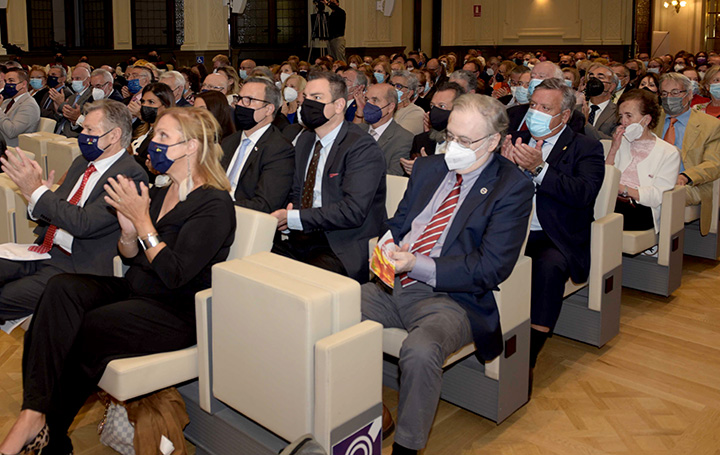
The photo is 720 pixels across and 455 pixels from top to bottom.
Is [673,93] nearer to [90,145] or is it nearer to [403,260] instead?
[403,260]

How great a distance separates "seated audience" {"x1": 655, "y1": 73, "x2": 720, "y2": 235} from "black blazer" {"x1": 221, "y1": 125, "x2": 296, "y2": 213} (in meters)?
2.43

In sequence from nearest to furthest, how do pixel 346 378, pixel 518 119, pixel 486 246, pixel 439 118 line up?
pixel 346 378, pixel 486 246, pixel 518 119, pixel 439 118

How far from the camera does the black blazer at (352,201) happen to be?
3.31 metres

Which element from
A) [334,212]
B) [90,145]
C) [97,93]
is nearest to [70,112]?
[97,93]

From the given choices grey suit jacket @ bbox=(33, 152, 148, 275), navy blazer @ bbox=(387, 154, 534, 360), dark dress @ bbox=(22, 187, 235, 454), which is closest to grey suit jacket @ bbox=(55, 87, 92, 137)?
grey suit jacket @ bbox=(33, 152, 148, 275)

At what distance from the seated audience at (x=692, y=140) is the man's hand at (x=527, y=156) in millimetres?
1513

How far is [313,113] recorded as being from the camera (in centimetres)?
362

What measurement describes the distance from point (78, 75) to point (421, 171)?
5.82 metres

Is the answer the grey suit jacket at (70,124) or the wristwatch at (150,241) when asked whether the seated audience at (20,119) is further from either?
the wristwatch at (150,241)

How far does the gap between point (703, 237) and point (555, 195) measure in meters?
2.14

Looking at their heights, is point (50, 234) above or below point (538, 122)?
below

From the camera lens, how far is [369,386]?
2.26 metres

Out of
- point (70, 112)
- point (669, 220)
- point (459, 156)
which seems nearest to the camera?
point (459, 156)

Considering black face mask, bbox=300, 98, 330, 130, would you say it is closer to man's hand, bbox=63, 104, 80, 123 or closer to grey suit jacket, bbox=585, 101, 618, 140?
grey suit jacket, bbox=585, 101, 618, 140
